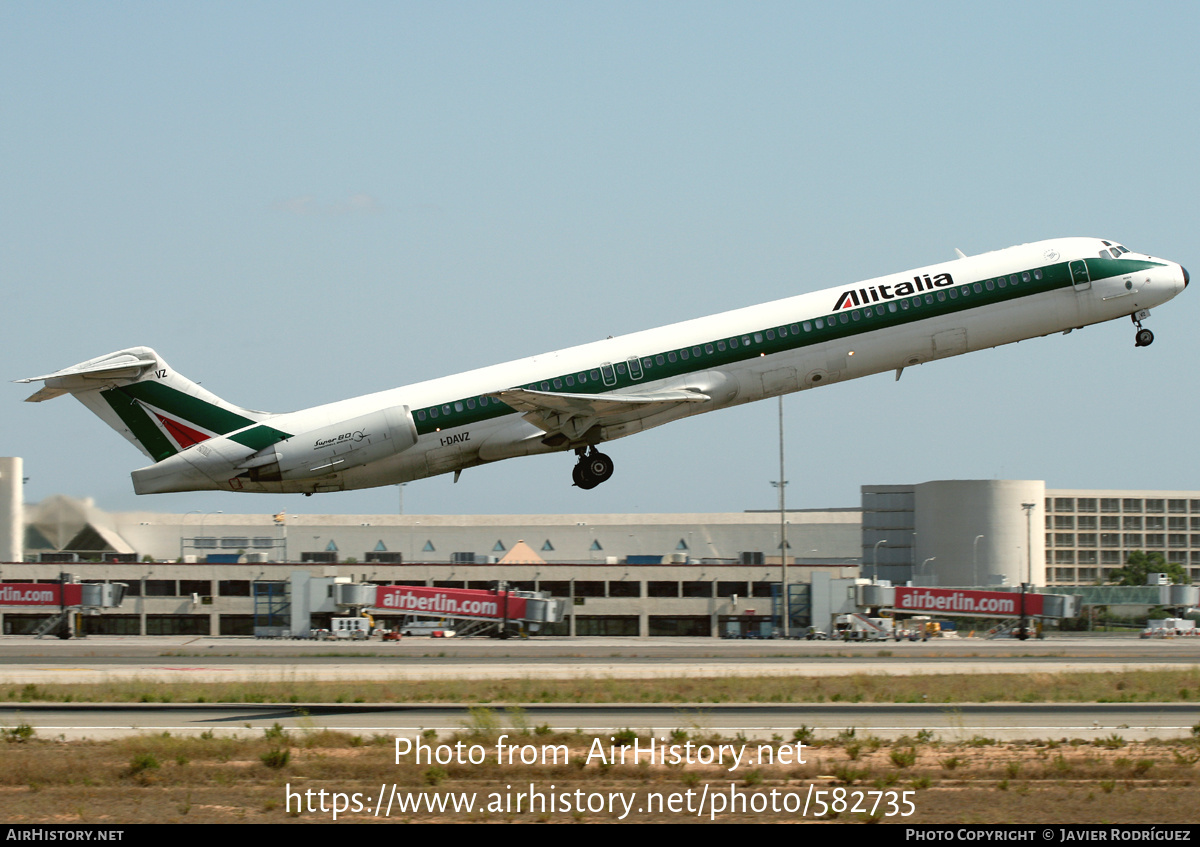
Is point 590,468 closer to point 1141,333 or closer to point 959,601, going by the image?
point 1141,333

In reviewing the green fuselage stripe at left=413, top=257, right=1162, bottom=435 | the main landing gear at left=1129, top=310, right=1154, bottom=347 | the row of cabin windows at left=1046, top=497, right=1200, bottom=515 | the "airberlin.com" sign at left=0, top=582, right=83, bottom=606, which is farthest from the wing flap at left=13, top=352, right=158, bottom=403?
the row of cabin windows at left=1046, top=497, right=1200, bottom=515

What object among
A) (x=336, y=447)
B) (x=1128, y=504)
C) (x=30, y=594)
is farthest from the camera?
(x=1128, y=504)

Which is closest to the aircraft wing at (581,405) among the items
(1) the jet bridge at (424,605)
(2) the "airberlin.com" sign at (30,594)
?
(1) the jet bridge at (424,605)

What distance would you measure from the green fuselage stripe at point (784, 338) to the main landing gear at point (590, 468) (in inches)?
93.5

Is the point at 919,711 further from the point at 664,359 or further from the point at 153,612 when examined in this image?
the point at 153,612

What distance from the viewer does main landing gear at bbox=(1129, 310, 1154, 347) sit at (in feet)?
119

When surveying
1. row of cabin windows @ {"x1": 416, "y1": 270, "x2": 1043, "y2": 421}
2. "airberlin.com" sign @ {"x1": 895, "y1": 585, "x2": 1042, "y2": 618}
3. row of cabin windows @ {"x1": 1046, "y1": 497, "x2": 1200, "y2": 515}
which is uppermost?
row of cabin windows @ {"x1": 416, "y1": 270, "x2": 1043, "y2": 421}

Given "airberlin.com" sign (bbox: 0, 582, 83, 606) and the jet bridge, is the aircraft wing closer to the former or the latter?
the jet bridge

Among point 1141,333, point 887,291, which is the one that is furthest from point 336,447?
point 1141,333

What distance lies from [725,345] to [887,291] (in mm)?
4755

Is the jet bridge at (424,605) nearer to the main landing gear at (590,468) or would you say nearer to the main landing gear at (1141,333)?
the main landing gear at (590,468)

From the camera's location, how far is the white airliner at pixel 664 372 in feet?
114

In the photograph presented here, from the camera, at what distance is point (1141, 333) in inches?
1438
